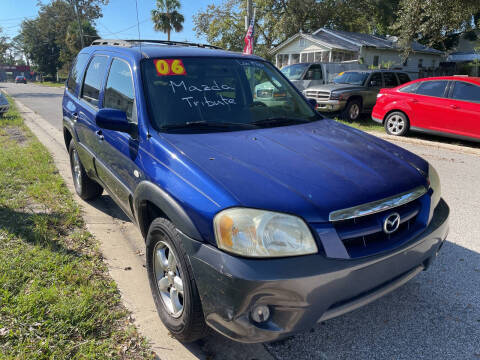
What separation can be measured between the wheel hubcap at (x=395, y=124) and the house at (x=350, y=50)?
18.2 m

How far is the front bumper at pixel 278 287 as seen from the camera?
5.68 feet

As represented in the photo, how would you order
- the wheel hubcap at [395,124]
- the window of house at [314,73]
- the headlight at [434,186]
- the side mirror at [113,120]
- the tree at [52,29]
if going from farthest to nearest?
1. the tree at [52,29]
2. the window of house at [314,73]
3. the wheel hubcap at [395,124]
4. the side mirror at [113,120]
5. the headlight at [434,186]

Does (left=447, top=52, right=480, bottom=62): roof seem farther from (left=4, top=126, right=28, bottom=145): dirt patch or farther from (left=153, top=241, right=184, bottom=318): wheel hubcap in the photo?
(left=153, top=241, right=184, bottom=318): wheel hubcap

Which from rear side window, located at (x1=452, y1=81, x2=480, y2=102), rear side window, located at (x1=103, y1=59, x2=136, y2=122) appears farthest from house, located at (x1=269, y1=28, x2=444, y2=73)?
rear side window, located at (x1=103, y1=59, x2=136, y2=122)

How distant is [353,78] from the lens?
12312 mm

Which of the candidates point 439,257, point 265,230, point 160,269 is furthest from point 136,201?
point 439,257

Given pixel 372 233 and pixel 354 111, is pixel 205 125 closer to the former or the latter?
pixel 372 233

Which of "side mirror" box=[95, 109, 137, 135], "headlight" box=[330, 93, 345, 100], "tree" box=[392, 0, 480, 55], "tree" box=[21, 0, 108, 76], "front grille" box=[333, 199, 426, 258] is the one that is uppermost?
"tree" box=[21, 0, 108, 76]

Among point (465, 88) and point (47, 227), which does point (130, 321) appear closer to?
point (47, 227)

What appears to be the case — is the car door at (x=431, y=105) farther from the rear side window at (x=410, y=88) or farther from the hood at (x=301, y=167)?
the hood at (x=301, y=167)

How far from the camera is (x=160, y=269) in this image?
246 cm

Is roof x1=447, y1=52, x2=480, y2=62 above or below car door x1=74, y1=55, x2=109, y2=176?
above

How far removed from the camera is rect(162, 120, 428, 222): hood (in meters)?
1.90

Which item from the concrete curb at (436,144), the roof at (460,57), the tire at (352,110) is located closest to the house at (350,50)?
the roof at (460,57)
